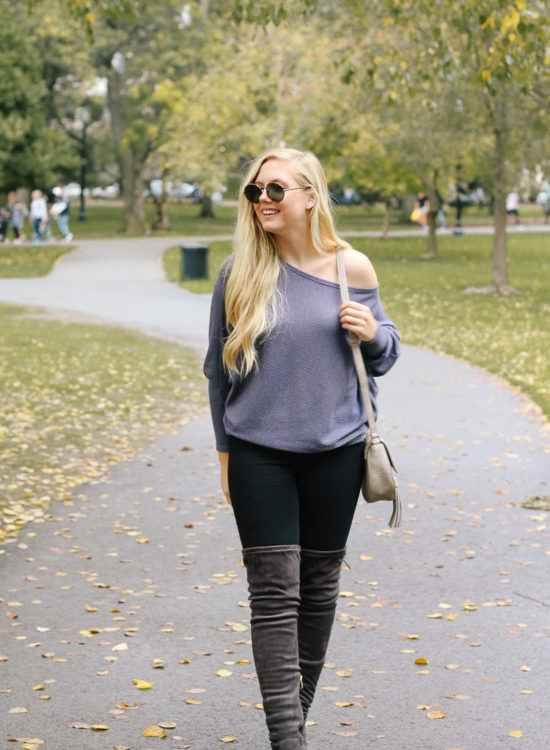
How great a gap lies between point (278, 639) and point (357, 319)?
37.9 inches

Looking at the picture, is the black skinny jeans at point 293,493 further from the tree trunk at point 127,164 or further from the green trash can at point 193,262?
the tree trunk at point 127,164

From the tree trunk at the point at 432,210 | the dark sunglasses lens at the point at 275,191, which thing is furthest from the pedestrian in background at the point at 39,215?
the dark sunglasses lens at the point at 275,191

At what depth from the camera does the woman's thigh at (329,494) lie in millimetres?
3596

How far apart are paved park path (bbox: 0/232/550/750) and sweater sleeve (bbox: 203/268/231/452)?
1065mm

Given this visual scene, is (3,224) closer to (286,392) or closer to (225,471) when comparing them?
(225,471)

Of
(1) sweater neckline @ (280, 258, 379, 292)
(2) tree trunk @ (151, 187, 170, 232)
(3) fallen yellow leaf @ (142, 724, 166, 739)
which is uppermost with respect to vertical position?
(1) sweater neckline @ (280, 258, 379, 292)

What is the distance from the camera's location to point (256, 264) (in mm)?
3619

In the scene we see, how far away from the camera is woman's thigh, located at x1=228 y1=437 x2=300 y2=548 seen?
139 inches

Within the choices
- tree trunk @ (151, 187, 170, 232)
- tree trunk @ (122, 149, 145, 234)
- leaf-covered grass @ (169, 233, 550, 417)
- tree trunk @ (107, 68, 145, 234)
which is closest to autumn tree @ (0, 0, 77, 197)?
tree trunk @ (107, 68, 145, 234)

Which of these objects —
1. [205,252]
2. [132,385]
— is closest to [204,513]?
[132,385]

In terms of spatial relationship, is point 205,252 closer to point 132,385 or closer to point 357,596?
point 132,385

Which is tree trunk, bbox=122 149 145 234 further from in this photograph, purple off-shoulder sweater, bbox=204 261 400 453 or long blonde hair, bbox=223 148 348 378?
purple off-shoulder sweater, bbox=204 261 400 453

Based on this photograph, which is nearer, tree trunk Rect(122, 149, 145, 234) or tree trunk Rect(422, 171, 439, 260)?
tree trunk Rect(422, 171, 439, 260)

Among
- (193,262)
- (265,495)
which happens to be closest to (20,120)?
(193,262)
